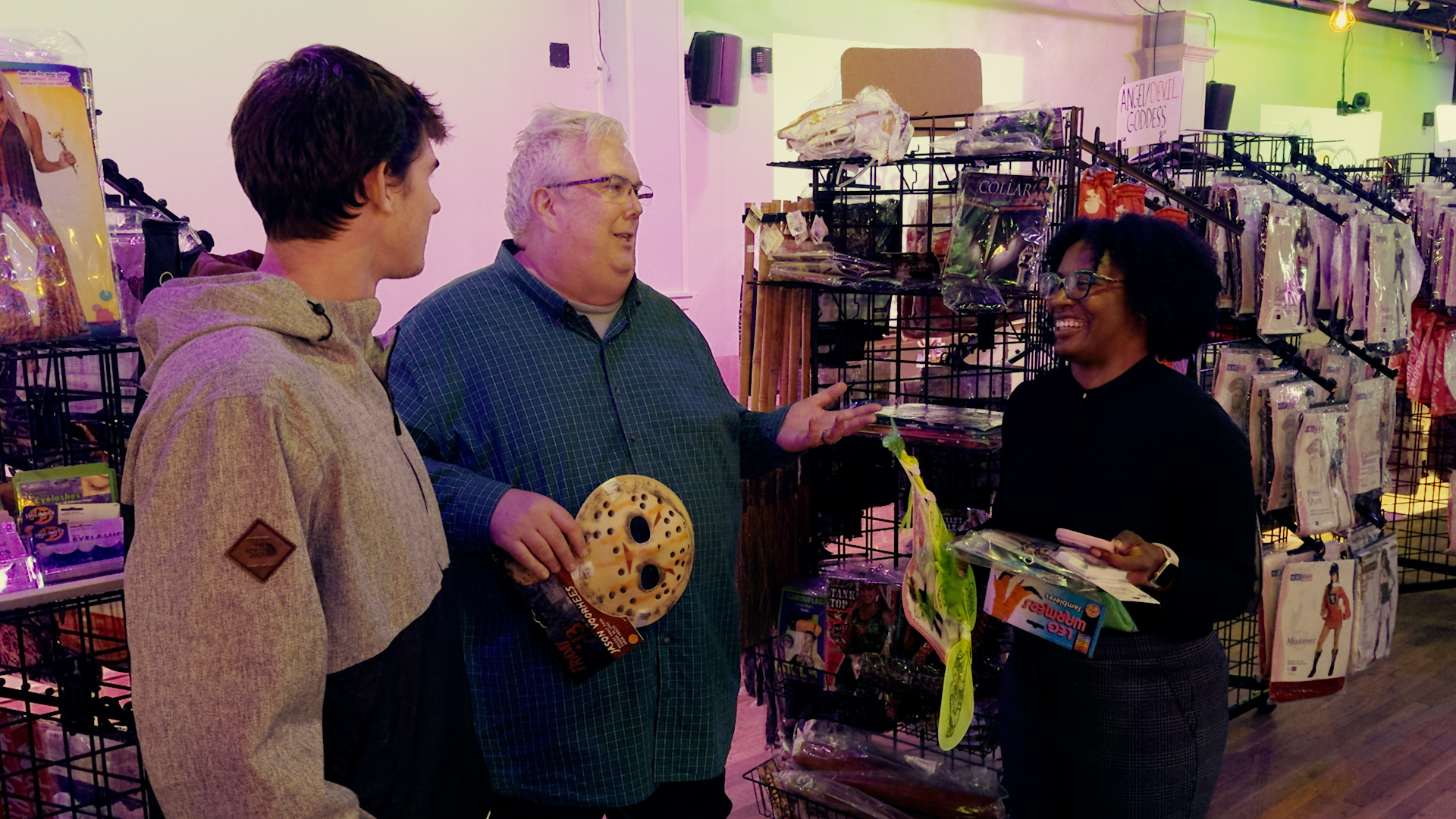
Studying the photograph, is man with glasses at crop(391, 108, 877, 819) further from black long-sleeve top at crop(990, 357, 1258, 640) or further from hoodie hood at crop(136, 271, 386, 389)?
hoodie hood at crop(136, 271, 386, 389)

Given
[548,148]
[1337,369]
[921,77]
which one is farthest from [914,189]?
[1337,369]

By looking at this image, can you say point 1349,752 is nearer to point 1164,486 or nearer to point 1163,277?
point 1164,486

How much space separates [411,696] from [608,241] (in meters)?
0.99

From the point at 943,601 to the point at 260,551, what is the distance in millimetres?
1242

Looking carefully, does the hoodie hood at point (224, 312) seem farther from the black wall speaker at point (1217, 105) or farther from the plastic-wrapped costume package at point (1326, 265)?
the black wall speaker at point (1217, 105)

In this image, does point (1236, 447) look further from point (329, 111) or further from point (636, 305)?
point (329, 111)

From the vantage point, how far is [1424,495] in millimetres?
5637

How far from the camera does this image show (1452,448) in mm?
4965

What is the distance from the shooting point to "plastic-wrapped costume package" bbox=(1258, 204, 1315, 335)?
125 inches

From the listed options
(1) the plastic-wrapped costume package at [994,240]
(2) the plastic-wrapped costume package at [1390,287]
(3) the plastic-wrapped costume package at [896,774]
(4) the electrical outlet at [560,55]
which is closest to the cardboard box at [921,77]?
(1) the plastic-wrapped costume package at [994,240]

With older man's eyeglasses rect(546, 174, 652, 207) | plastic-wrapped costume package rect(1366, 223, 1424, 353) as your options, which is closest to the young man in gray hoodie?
older man's eyeglasses rect(546, 174, 652, 207)

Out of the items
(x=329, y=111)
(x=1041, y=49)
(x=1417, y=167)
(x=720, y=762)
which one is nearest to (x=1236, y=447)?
(x=720, y=762)

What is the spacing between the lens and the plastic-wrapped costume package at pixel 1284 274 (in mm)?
3182

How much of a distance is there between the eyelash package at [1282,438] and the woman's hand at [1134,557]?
5.82ft
